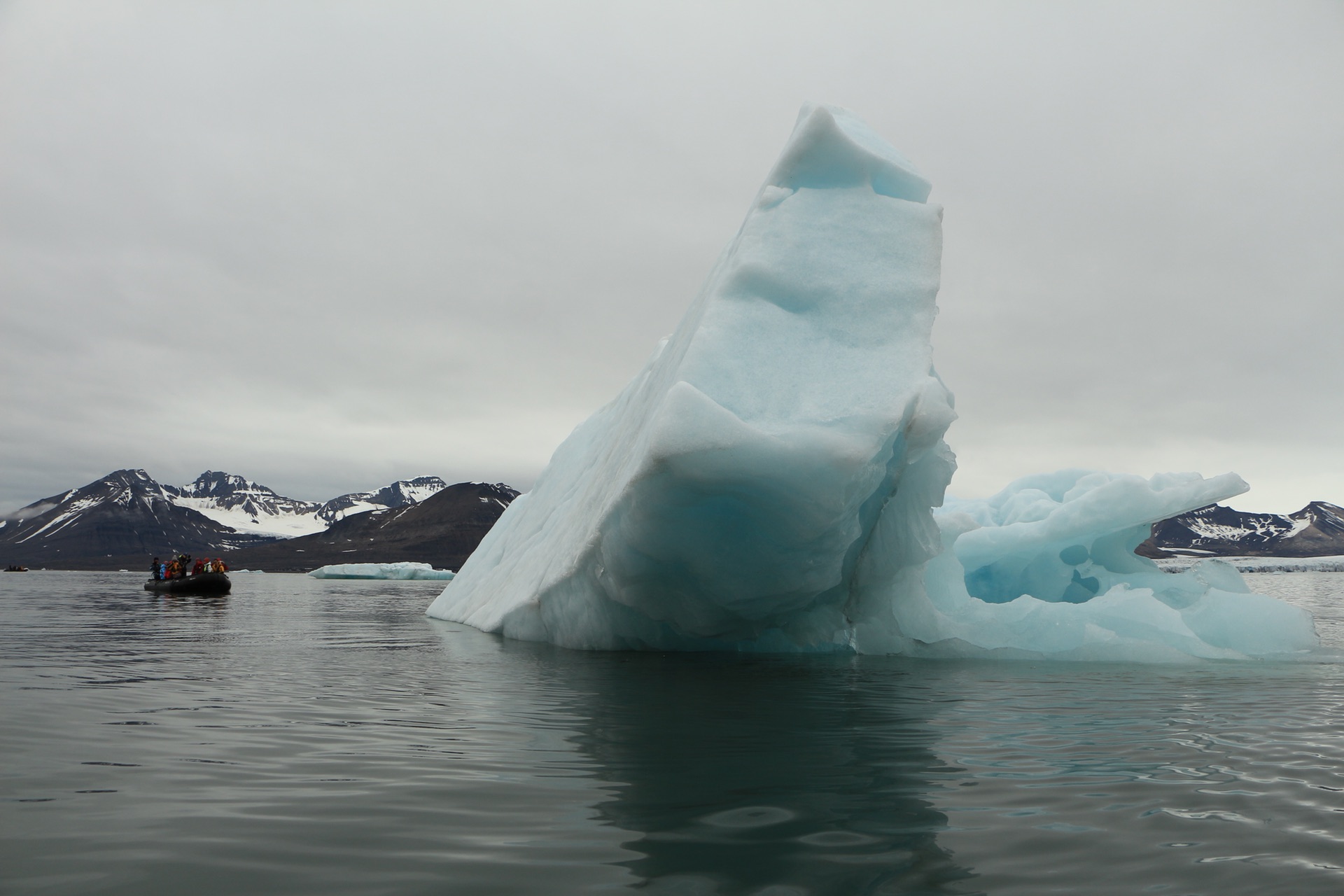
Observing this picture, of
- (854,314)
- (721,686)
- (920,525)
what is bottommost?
(721,686)

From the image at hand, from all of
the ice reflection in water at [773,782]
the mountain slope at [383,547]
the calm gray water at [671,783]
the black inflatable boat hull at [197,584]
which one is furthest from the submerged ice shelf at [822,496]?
the mountain slope at [383,547]

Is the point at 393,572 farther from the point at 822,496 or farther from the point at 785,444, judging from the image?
the point at 785,444

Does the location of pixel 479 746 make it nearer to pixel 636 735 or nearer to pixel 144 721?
pixel 636 735

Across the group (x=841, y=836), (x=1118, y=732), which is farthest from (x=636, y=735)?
(x=1118, y=732)

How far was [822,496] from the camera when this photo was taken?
8.45 metres

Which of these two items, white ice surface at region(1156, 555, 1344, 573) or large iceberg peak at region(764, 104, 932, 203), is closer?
large iceberg peak at region(764, 104, 932, 203)

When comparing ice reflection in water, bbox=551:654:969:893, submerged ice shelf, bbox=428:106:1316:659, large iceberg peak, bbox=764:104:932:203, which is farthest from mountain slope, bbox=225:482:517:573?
ice reflection in water, bbox=551:654:969:893

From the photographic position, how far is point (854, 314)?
10039mm

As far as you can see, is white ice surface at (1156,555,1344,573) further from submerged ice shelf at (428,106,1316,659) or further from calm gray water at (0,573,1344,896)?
calm gray water at (0,573,1344,896)

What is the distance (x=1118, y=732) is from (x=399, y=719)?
4975 millimetres

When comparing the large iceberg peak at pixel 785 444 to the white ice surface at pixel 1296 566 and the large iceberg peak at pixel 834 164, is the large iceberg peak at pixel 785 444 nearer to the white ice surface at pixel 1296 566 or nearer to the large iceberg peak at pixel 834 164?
the large iceberg peak at pixel 834 164

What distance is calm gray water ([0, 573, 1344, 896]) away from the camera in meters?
2.96

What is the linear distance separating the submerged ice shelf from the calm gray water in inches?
59.5

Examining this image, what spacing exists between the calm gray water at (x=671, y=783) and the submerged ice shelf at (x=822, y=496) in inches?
59.5
